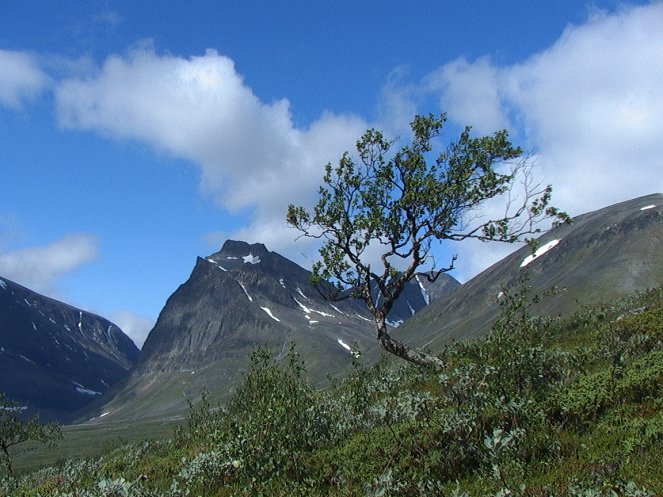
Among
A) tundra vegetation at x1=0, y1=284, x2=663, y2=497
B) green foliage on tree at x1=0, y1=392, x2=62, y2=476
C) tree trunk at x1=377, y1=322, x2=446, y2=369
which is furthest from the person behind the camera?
green foliage on tree at x1=0, y1=392, x2=62, y2=476

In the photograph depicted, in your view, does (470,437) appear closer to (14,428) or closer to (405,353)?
(405,353)

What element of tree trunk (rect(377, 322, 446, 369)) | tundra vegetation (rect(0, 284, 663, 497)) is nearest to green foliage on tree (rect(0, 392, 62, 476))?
tree trunk (rect(377, 322, 446, 369))

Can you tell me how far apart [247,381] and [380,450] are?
458cm

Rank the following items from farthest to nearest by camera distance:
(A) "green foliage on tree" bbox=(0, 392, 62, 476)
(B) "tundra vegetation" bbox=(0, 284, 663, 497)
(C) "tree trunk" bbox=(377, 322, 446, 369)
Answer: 1. (A) "green foliage on tree" bbox=(0, 392, 62, 476)
2. (C) "tree trunk" bbox=(377, 322, 446, 369)
3. (B) "tundra vegetation" bbox=(0, 284, 663, 497)

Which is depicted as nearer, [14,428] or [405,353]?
[405,353]

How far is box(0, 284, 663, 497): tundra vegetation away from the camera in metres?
9.73

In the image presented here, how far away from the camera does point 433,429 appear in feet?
43.7

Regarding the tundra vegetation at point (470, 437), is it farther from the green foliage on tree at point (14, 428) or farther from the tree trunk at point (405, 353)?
the green foliage on tree at point (14, 428)

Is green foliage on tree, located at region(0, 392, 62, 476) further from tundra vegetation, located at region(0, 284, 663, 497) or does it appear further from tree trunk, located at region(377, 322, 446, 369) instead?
tundra vegetation, located at region(0, 284, 663, 497)

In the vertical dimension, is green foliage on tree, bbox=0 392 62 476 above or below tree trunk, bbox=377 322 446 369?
above

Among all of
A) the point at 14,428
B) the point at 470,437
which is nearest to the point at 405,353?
the point at 470,437

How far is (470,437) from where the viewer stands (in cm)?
1228

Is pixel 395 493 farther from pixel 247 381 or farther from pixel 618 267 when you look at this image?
pixel 618 267

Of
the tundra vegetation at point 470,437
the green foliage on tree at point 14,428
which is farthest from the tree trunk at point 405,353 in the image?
the green foliage on tree at point 14,428
